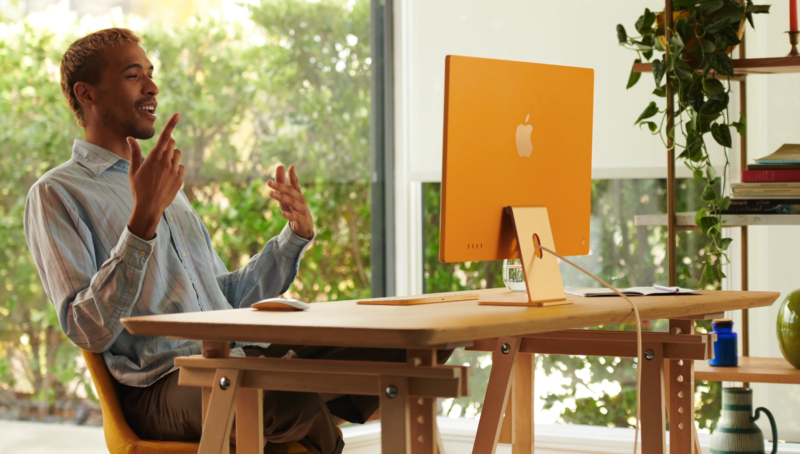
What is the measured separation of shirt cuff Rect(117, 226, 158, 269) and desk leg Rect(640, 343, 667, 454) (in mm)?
1126

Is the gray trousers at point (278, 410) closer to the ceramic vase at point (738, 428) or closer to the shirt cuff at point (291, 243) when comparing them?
the shirt cuff at point (291, 243)

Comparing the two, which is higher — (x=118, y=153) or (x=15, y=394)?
(x=118, y=153)

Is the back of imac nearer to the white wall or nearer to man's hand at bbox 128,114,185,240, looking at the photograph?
man's hand at bbox 128,114,185,240

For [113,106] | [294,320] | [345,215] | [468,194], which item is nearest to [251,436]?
[294,320]

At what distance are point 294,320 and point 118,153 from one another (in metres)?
0.99

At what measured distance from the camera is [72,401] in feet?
12.3

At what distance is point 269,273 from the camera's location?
2320 mm

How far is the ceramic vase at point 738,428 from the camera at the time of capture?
9.13 ft

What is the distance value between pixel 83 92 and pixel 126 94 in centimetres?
10

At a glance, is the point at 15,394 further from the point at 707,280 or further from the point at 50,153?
the point at 707,280

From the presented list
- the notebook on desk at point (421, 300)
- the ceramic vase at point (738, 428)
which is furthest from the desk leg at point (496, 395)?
the ceramic vase at point (738, 428)

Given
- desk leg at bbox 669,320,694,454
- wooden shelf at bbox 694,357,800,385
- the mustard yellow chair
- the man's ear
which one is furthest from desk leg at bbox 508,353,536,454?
the man's ear

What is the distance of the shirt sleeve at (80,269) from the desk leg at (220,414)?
379mm

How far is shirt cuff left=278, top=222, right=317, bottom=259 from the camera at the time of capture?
7.42ft
